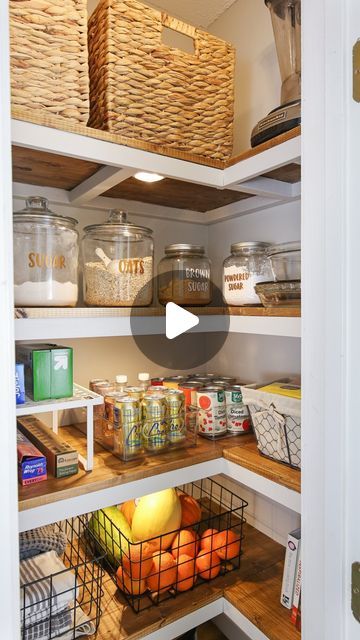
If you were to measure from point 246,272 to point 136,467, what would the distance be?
0.59 metres

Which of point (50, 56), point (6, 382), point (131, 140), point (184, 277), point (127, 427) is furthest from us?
point (184, 277)

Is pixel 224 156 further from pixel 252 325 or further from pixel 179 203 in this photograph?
pixel 252 325

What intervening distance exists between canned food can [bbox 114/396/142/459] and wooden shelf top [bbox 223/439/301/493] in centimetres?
27

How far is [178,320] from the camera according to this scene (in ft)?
3.76

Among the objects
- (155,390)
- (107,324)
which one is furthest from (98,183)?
(155,390)

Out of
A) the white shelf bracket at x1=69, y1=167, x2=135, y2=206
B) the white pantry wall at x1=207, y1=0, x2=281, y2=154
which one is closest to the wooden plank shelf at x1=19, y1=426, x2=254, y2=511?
the white shelf bracket at x1=69, y1=167, x2=135, y2=206

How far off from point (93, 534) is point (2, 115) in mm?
1139

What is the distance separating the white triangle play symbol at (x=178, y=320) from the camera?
3.62ft

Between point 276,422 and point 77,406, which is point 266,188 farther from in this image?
point 77,406

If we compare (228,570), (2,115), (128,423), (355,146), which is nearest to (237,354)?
(128,423)

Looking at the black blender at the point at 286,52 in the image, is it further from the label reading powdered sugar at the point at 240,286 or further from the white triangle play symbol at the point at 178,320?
the white triangle play symbol at the point at 178,320

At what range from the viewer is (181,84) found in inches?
41.1

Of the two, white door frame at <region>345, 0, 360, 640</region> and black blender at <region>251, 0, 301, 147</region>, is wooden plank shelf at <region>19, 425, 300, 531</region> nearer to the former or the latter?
white door frame at <region>345, 0, 360, 640</region>

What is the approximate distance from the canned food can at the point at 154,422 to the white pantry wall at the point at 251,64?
0.96 metres
